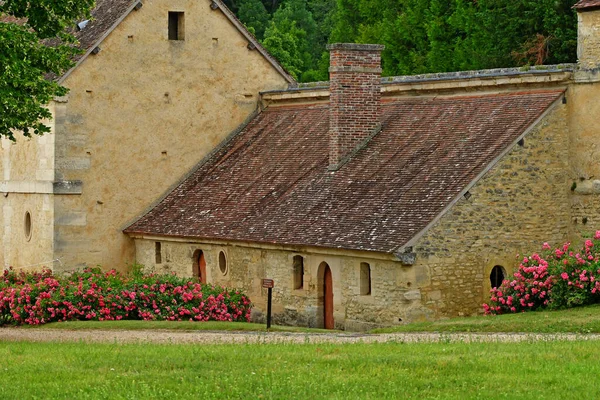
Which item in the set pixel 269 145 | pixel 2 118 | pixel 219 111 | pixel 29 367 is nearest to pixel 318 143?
pixel 269 145

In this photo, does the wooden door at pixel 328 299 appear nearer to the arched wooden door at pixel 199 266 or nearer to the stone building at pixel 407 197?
the stone building at pixel 407 197

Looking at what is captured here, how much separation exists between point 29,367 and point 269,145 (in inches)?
707

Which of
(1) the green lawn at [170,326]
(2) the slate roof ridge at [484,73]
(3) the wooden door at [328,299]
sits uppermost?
(2) the slate roof ridge at [484,73]

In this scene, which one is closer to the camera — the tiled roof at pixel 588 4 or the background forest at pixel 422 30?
the tiled roof at pixel 588 4

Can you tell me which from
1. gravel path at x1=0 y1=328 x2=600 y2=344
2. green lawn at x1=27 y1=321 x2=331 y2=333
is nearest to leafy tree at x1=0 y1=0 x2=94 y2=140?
gravel path at x1=0 y1=328 x2=600 y2=344

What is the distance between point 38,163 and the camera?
3612 cm

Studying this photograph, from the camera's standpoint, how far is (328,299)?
30.1 metres

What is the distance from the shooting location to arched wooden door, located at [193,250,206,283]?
34.1 m

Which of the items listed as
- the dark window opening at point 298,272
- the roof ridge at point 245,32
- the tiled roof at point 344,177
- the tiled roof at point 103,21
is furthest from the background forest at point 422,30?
the dark window opening at point 298,272

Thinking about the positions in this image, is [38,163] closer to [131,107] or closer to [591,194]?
[131,107]

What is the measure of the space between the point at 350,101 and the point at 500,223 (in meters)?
5.53

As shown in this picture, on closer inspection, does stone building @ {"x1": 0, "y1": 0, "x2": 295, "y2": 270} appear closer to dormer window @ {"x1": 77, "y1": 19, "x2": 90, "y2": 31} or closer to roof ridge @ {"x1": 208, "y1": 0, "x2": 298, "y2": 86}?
roof ridge @ {"x1": 208, "y1": 0, "x2": 298, "y2": 86}

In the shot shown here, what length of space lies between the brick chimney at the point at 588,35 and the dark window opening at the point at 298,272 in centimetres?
721

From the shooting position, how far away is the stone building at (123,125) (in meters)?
35.6
